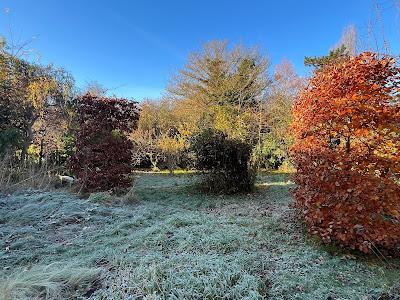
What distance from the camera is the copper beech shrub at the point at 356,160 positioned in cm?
277

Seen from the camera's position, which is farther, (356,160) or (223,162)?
(223,162)

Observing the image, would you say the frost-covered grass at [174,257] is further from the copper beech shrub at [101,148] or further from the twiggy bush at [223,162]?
the twiggy bush at [223,162]

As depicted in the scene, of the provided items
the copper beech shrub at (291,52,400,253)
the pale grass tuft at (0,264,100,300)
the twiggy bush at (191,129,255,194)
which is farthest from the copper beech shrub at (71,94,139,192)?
the copper beech shrub at (291,52,400,253)

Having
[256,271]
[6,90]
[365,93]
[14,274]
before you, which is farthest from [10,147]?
[365,93]

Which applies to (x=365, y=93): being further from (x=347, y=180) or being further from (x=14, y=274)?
(x=14, y=274)

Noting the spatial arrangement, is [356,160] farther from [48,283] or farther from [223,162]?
[223,162]

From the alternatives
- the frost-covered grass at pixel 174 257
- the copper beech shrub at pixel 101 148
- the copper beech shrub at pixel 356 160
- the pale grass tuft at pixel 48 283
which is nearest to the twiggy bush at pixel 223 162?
the frost-covered grass at pixel 174 257

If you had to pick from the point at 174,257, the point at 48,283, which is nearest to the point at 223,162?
the point at 174,257

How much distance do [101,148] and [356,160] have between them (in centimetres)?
500

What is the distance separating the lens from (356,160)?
2.98m

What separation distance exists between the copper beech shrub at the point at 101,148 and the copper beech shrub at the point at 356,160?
414 centimetres

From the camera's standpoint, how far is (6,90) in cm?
805

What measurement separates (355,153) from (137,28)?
783 centimetres

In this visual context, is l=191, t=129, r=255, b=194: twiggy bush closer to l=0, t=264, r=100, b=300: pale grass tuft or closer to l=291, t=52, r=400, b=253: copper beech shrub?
l=291, t=52, r=400, b=253: copper beech shrub
